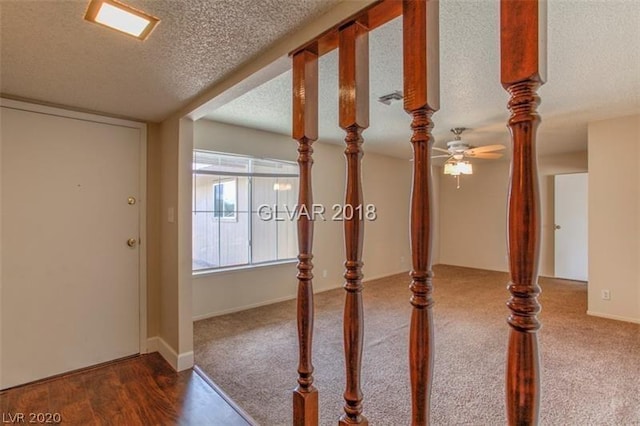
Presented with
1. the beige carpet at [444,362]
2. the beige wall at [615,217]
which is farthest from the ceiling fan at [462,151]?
the beige carpet at [444,362]

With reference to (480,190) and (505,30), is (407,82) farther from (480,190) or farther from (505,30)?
(480,190)

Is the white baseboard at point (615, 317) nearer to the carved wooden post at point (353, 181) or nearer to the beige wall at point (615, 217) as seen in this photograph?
the beige wall at point (615, 217)

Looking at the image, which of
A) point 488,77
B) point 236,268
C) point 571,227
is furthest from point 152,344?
point 571,227

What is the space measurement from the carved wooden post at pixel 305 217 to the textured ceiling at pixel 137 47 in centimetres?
22

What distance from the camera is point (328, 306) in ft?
14.1

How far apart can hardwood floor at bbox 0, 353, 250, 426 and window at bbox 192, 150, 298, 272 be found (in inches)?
59.6

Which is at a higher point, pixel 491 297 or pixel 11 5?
pixel 11 5

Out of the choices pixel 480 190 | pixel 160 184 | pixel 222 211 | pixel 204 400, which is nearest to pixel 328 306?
pixel 222 211

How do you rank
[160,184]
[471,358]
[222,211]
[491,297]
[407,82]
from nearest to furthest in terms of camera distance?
[407,82]
[471,358]
[160,184]
[222,211]
[491,297]

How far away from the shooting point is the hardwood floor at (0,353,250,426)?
2.01 m

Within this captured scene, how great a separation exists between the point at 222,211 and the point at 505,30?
369cm

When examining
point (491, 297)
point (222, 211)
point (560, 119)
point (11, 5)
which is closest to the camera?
point (11, 5)

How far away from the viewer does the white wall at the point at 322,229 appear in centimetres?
389

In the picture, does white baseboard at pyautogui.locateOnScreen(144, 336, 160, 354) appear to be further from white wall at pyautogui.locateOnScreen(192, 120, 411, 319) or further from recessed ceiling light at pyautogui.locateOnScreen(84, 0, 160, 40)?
recessed ceiling light at pyautogui.locateOnScreen(84, 0, 160, 40)
